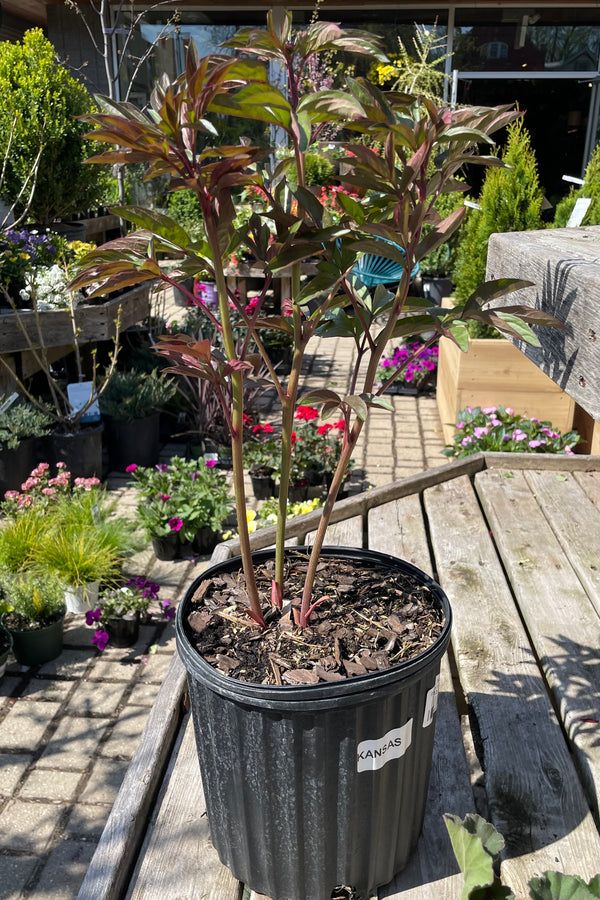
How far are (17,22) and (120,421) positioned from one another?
8.29m

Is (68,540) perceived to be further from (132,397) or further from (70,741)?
(132,397)

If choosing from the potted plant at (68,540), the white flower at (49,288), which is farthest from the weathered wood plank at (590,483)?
the white flower at (49,288)

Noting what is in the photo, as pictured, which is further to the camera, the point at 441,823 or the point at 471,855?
the point at 441,823

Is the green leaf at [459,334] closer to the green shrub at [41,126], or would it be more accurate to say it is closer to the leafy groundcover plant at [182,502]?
the leafy groundcover plant at [182,502]

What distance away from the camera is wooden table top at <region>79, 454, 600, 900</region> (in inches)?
50.8

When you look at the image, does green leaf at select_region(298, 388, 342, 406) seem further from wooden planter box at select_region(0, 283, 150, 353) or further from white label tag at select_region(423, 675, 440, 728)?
wooden planter box at select_region(0, 283, 150, 353)

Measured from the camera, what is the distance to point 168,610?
123 inches

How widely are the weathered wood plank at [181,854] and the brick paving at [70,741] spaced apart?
79 centimetres

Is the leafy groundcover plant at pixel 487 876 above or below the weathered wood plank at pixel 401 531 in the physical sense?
above

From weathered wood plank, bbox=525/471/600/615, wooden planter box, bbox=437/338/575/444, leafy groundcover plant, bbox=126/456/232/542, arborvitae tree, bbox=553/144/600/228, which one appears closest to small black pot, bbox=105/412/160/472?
leafy groundcover plant, bbox=126/456/232/542

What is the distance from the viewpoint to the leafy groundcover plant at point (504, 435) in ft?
13.1

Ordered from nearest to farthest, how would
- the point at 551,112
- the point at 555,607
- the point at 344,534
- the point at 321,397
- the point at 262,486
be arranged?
the point at 321,397 < the point at 555,607 < the point at 344,534 < the point at 262,486 < the point at 551,112

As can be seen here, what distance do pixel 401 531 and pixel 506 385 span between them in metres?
2.43

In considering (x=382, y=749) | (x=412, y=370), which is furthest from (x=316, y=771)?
(x=412, y=370)
